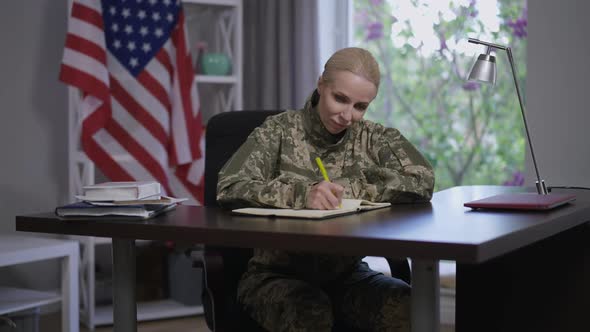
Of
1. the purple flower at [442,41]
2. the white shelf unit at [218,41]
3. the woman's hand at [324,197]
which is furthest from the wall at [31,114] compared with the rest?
the woman's hand at [324,197]

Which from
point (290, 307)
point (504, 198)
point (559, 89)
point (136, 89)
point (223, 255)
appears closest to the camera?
point (290, 307)

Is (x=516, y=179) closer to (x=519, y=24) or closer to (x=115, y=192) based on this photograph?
(x=519, y=24)

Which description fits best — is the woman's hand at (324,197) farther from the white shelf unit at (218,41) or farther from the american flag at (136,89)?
the white shelf unit at (218,41)

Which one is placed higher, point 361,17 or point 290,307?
point 361,17

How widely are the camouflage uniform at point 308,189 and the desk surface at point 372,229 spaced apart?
0.31 feet

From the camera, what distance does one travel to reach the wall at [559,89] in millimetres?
3051

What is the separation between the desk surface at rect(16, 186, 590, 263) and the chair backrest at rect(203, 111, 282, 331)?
172 millimetres

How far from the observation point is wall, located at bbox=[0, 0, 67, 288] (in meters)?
3.64

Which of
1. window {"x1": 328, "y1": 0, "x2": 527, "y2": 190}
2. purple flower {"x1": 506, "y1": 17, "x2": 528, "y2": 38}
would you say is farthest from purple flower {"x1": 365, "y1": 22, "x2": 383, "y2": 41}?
purple flower {"x1": 506, "y1": 17, "x2": 528, "y2": 38}

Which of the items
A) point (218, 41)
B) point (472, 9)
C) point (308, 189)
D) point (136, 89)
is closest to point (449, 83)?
point (472, 9)

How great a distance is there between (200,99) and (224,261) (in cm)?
220

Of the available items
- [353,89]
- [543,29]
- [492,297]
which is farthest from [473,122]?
[353,89]

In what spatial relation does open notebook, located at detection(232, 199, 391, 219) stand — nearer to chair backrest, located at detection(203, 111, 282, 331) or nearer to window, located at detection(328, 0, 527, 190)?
chair backrest, located at detection(203, 111, 282, 331)

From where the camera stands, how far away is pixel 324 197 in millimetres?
1629
